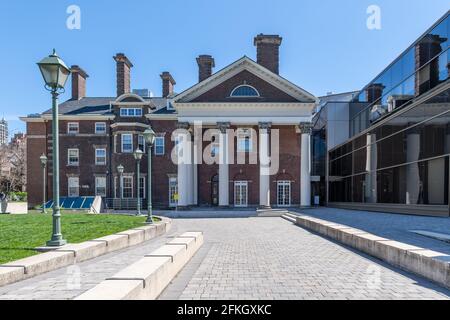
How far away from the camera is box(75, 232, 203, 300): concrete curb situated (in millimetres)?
4570

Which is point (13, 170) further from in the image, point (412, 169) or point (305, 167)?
point (412, 169)

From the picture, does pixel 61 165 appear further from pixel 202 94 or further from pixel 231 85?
pixel 231 85

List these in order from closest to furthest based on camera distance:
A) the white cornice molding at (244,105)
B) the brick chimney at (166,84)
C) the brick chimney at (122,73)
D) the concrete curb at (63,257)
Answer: the concrete curb at (63,257) < the white cornice molding at (244,105) < the brick chimney at (122,73) < the brick chimney at (166,84)

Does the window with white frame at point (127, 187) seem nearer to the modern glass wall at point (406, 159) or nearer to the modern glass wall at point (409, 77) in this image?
the modern glass wall at point (406, 159)

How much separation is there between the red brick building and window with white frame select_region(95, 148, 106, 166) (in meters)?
0.11

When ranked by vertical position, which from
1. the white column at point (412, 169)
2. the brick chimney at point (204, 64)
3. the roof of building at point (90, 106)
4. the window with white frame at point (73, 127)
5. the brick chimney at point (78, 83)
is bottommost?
the white column at point (412, 169)

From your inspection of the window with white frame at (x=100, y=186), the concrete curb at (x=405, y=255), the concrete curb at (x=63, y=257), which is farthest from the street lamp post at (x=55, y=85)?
the window with white frame at (x=100, y=186)

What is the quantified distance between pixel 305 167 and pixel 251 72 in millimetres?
11271

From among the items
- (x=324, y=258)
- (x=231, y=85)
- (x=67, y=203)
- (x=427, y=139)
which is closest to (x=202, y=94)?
(x=231, y=85)

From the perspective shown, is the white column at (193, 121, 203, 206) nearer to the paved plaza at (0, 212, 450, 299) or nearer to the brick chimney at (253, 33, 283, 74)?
the brick chimney at (253, 33, 283, 74)

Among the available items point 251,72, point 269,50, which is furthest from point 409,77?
Answer: point 269,50

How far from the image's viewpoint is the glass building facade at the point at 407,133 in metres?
20.9

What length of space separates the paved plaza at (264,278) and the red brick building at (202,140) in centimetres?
2651

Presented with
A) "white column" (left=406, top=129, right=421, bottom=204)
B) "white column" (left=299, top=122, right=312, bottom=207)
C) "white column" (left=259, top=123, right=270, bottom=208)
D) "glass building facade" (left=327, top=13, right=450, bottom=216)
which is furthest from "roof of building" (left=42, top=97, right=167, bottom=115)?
"white column" (left=406, top=129, right=421, bottom=204)
